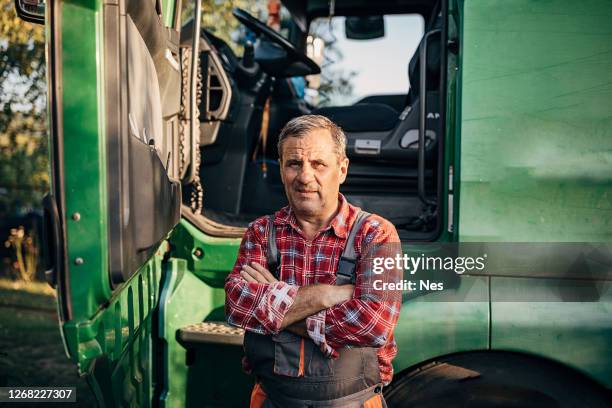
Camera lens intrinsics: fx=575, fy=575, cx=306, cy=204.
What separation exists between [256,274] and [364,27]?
98.8 inches

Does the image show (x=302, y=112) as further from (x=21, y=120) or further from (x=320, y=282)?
(x=21, y=120)

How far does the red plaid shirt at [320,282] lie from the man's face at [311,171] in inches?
2.3

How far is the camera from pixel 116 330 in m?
1.75

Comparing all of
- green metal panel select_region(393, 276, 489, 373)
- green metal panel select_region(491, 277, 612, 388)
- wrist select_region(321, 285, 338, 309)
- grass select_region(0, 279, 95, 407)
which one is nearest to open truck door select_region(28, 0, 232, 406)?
wrist select_region(321, 285, 338, 309)

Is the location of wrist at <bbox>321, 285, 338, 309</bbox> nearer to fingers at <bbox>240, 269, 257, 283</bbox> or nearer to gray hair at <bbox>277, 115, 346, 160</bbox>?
fingers at <bbox>240, 269, 257, 283</bbox>

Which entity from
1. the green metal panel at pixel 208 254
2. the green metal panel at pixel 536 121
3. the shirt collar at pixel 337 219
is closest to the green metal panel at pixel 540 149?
the green metal panel at pixel 536 121

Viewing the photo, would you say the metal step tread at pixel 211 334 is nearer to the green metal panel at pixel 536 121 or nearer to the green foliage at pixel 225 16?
the green metal panel at pixel 536 121

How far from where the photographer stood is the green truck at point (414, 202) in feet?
4.49

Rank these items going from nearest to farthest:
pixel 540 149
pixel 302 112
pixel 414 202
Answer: pixel 540 149 → pixel 414 202 → pixel 302 112

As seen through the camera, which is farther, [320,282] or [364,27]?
[364,27]

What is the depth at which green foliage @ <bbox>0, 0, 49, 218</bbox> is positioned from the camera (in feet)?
15.8

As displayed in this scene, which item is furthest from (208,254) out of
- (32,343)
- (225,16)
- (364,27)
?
(225,16)

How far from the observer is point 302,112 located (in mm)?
3674

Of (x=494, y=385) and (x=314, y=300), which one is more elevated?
(x=314, y=300)
